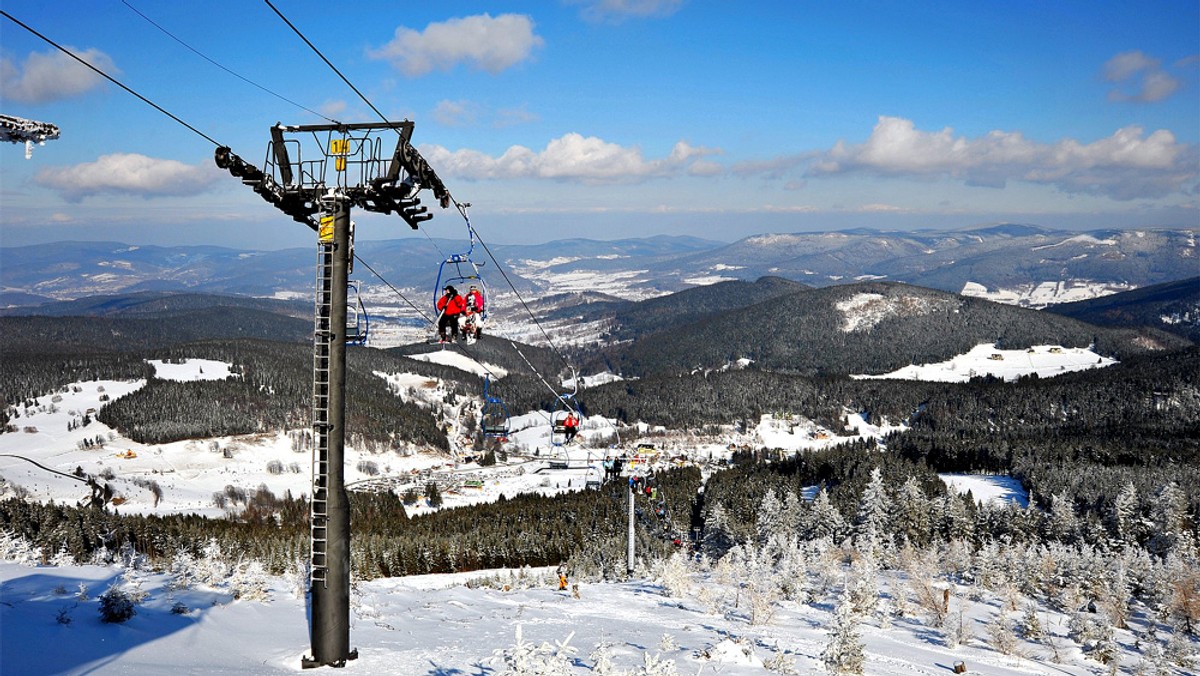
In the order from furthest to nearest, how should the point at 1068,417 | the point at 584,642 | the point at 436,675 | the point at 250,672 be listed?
the point at 1068,417, the point at 584,642, the point at 436,675, the point at 250,672

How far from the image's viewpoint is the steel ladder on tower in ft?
48.1

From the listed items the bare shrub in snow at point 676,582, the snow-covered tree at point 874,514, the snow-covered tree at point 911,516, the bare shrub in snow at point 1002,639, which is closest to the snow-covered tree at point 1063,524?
the snow-covered tree at point 911,516

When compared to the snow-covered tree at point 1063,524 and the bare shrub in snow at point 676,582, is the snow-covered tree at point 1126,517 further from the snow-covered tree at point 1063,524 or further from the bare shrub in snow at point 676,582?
the bare shrub in snow at point 676,582

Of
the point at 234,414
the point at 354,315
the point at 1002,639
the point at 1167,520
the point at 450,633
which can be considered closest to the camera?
the point at 354,315

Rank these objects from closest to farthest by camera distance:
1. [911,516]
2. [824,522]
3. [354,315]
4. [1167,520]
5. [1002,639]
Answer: [354,315], [1002,639], [1167,520], [911,516], [824,522]

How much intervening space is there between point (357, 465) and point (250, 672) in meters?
158

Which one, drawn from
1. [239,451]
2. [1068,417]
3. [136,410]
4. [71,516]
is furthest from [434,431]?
[1068,417]

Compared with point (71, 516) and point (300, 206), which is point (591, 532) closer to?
point (71, 516)

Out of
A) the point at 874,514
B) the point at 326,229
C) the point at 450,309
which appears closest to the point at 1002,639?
the point at 450,309

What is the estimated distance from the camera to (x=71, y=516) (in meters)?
60.8

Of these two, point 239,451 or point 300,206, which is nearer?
point 300,206

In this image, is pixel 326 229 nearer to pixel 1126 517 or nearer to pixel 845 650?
pixel 845 650

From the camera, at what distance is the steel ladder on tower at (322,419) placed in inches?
577

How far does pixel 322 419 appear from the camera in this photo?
1466 centimetres
